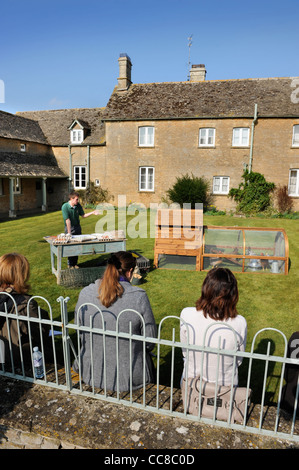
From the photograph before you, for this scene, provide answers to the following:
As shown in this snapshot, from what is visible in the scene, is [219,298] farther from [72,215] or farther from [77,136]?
[77,136]

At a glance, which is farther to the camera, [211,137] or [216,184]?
[216,184]

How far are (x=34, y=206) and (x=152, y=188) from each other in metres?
9.72

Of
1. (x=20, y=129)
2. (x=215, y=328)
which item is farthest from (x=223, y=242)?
(x=20, y=129)

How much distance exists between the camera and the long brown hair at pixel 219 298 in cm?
307

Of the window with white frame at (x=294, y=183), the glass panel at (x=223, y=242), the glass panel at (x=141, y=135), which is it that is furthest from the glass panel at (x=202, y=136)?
the glass panel at (x=223, y=242)

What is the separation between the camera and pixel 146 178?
24.0 metres

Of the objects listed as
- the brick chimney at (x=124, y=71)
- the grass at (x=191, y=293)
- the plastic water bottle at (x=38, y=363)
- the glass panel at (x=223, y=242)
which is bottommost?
the grass at (x=191, y=293)

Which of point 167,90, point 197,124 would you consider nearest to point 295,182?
point 197,124

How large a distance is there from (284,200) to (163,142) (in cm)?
946

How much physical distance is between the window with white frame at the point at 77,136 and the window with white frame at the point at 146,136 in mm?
5265

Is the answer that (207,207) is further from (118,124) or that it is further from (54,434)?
(54,434)

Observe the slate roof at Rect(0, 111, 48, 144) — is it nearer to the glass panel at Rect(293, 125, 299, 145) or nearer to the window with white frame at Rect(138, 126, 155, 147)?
the window with white frame at Rect(138, 126, 155, 147)

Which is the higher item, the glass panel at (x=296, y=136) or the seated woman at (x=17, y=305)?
the glass panel at (x=296, y=136)

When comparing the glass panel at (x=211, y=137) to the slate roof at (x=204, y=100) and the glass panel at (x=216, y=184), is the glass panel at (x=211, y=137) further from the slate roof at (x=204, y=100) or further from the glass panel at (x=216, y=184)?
the glass panel at (x=216, y=184)
